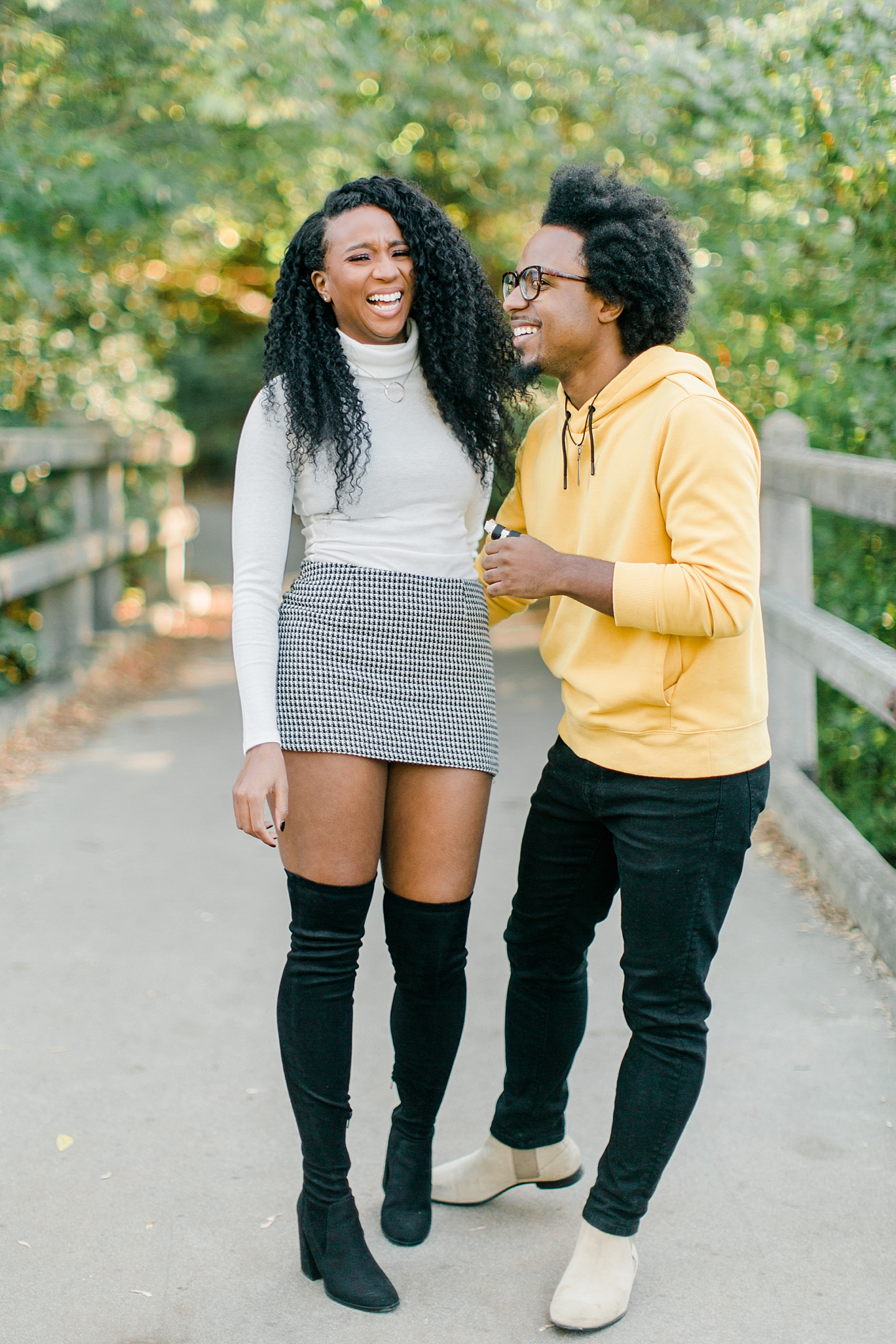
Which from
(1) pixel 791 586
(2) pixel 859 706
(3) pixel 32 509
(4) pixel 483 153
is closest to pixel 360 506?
(2) pixel 859 706

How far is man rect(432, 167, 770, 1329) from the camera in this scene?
7.18 ft

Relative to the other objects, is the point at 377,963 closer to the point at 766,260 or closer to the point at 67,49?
the point at 766,260

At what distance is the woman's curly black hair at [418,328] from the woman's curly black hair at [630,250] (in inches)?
9.4

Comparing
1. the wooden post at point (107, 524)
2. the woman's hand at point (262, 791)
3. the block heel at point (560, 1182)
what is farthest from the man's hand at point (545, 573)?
the wooden post at point (107, 524)

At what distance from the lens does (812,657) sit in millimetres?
4203

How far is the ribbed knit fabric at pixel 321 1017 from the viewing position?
235 cm

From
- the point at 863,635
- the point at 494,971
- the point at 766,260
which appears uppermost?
the point at 766,260

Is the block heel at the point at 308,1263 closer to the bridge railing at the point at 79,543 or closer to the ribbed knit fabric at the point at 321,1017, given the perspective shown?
the ribbed knit fabric at the point at 321,1017

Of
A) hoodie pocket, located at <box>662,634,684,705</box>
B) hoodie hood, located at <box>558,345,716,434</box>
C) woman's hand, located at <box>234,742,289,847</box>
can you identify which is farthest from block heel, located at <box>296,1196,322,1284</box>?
hoodie hood, located at <box>558,345,716,434</box>

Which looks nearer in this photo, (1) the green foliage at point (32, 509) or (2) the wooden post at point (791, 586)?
(2) the wooden post at point (791, 586)

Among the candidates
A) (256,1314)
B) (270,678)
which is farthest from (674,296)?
(256,1314)

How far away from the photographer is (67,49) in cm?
652

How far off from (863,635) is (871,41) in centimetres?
228

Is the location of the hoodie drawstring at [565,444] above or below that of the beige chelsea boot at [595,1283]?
above
